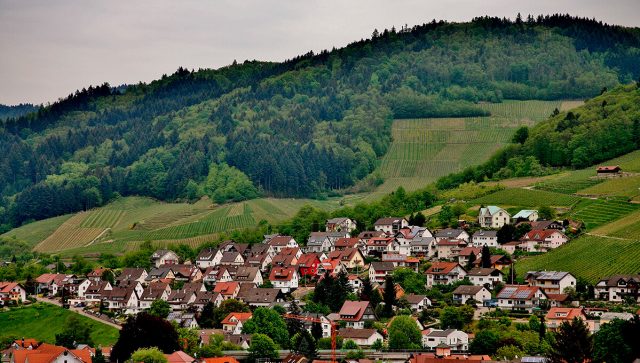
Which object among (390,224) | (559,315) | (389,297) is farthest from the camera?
(390,224)

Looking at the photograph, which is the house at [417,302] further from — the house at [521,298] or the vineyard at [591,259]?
the vineyard at [591,259]

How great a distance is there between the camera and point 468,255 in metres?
67.7

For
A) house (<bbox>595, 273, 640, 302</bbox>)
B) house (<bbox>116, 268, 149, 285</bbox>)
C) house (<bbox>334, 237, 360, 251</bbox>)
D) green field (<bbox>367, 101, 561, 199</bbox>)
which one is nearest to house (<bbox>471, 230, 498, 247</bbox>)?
house (<bbox>334, 237, 360, 251</bbox>)

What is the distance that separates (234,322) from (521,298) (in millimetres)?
14586

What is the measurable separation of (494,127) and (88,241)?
157 ft

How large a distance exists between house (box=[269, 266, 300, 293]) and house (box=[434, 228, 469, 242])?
929 centimetres

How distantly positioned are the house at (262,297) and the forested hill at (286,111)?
42005 mm

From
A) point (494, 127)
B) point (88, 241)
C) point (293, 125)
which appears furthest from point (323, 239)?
point (293, 125)

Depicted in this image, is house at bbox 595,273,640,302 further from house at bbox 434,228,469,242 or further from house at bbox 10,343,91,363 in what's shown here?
house at bbox 10,343,91,363

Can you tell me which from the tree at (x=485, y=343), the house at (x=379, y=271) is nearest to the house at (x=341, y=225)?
the house at (x=379, y=271)

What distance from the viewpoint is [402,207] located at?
283ft

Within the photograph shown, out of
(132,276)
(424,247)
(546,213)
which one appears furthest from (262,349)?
(546,213)

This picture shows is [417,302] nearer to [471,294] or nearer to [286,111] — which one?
[471,294]

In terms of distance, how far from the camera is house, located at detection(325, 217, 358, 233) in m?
82.4
